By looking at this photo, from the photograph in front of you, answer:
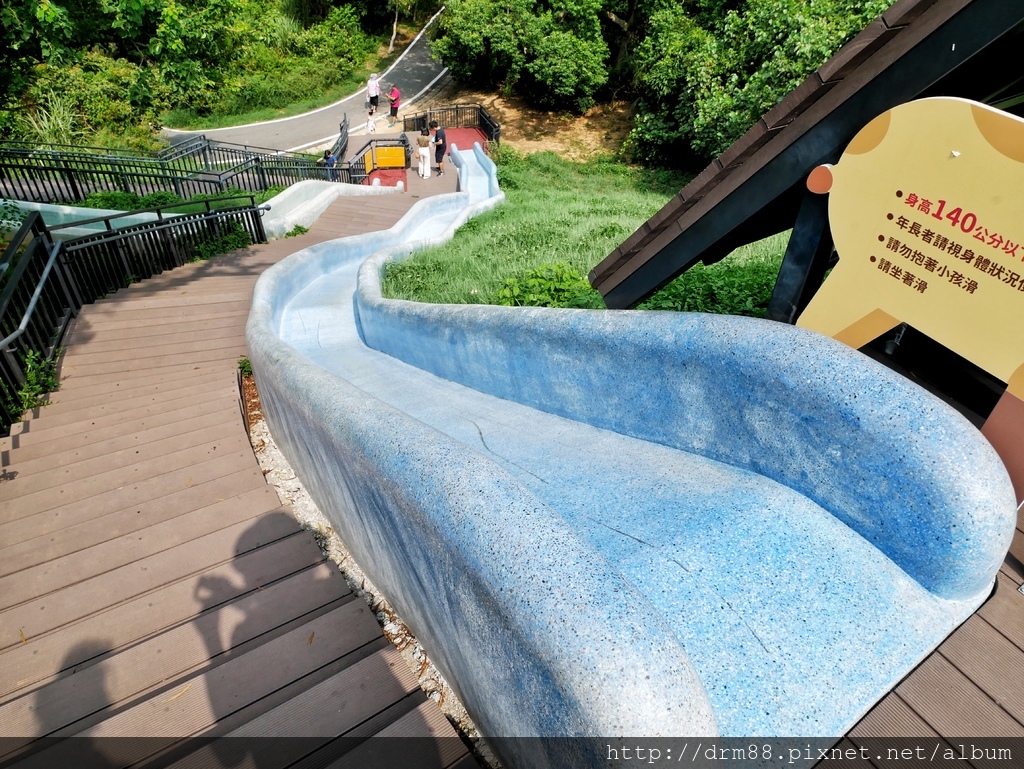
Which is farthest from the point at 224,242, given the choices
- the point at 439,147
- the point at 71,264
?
the point at 439,147

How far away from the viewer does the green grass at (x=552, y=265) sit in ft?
16.8

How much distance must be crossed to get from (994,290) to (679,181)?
76.9 feet

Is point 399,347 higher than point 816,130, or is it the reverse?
point 816,130

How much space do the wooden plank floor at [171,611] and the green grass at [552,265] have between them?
10.4 feet

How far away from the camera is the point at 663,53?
76.2 feet

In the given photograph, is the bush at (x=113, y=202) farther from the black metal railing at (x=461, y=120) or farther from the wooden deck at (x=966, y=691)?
the black metal railing at (x=461, y=120)

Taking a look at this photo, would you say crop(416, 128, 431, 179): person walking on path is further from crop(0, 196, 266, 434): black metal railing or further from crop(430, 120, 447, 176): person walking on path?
crop(0, 196, 266, 434): black metal railing

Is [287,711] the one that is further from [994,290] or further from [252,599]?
[994,290]

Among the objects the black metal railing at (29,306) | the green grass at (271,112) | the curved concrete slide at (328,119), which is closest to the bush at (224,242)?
the black metal railing at (29,306)

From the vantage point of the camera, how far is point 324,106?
29906mm

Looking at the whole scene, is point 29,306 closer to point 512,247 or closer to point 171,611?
point 171,611

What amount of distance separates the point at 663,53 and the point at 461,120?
32.5ft

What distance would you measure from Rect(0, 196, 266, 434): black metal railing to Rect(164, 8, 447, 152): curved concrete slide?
51.8ft

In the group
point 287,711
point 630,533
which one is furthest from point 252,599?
point 630,533
